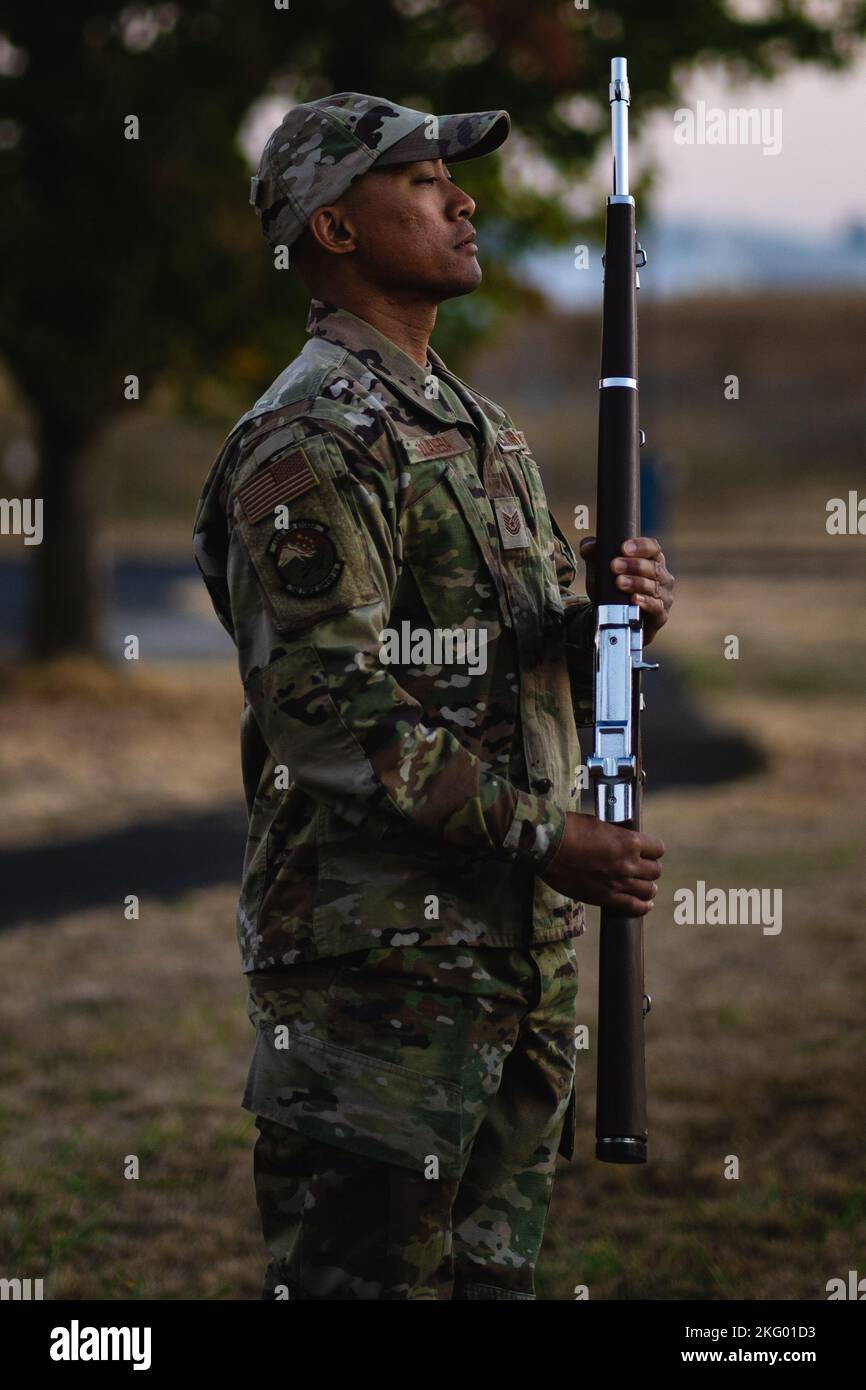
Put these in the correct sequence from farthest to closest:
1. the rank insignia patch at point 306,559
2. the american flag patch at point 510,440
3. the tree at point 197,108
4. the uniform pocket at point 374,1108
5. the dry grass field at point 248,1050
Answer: the tree at point 197,108, the dry grass field at point 248,1050, the american flag patch at point 510,440, the uniform pocket at point 374,1108, the rank insignia patch at point 306,559

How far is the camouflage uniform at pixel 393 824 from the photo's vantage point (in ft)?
7.80

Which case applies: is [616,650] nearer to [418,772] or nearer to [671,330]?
[418,772]

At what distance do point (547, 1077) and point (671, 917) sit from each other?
18.5 ft

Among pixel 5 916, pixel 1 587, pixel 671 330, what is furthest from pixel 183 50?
pixel 671 330

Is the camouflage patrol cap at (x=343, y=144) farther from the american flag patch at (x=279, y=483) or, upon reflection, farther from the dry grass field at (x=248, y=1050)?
the dry grass field at (x=248, y=1050)

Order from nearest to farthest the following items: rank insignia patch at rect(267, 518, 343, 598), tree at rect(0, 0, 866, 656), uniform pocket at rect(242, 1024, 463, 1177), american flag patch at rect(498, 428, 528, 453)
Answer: rank insignia patch at rect(267, 518, 343, 598), uniform pocket at rect(242, 1024, 463, 1177), american flag patch at rect(498, 428, 528, 453), tree at rect(0, 0, 866, 656)

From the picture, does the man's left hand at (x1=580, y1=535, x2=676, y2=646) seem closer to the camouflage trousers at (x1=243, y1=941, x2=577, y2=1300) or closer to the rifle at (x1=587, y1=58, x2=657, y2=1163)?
the rifle at (x1=587, y1=58, x2=657, y2=1163)

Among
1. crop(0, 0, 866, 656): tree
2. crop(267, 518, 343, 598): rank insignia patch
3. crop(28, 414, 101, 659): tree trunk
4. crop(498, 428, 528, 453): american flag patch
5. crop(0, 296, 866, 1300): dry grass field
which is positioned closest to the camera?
crop(267, 518, 343, 598): rank insignia patch

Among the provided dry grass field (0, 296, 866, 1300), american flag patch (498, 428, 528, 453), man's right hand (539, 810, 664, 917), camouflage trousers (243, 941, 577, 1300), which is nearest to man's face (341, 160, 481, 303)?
american flag patch (498, 428, 528, 453)

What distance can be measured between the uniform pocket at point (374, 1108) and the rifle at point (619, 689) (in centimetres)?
25

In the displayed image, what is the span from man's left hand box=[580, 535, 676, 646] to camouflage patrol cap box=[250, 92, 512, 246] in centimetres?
66

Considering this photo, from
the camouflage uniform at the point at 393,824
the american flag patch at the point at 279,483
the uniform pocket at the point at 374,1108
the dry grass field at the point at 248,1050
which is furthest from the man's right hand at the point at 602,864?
the dry grass field at the point at 248,1050

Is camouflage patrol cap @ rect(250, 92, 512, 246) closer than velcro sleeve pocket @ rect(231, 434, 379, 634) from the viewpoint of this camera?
No

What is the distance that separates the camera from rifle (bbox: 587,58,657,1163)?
104 inches
